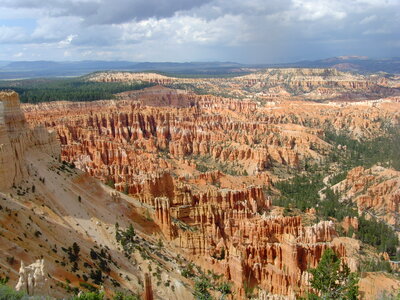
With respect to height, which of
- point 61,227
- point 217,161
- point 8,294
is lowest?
point 217,161

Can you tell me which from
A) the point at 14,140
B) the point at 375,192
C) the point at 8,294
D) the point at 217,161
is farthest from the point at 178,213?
the point at 217,161

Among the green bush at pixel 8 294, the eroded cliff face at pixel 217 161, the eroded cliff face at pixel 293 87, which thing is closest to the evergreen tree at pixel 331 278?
the eroded cliff face at pixel 217 161

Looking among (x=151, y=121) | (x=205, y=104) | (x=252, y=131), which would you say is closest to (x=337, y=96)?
(x=205, y=104)

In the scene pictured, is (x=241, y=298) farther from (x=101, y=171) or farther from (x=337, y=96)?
(x=337, y=96)

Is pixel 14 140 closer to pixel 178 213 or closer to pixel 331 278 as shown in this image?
pixel 178 213

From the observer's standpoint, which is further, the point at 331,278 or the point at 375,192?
the point at 375,192

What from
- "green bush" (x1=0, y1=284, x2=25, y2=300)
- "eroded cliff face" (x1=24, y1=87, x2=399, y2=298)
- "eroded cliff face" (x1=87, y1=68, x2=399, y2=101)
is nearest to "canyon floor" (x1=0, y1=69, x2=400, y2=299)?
"eroded cliff face" (x1=24, y1=87, x2=399, y2=298)

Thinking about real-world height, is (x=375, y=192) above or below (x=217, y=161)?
above

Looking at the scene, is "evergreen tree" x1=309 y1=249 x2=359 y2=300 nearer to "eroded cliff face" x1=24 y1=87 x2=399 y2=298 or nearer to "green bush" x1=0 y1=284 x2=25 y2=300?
"eroded cliff face" x1=24 y1=87 x2=399 y2=298
